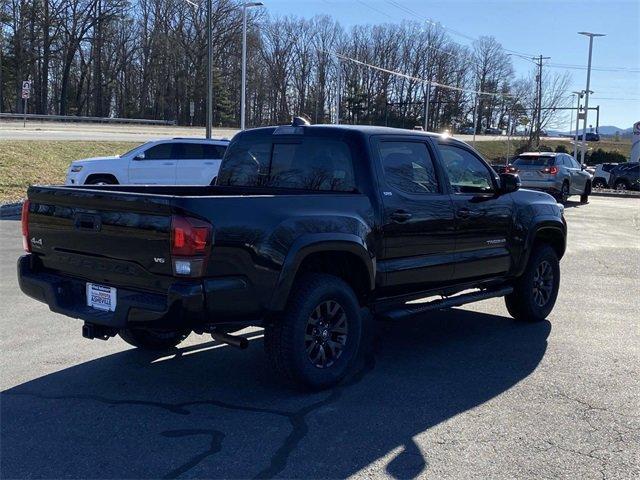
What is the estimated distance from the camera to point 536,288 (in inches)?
284

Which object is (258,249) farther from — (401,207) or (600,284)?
(600,284)

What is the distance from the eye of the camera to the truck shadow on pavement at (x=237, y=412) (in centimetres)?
371

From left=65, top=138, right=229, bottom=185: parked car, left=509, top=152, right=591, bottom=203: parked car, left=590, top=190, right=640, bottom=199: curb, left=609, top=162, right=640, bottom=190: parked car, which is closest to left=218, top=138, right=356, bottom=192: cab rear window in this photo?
left=65, top=138, right=229, bottom=185: parked car

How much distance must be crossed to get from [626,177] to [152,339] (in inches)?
1347

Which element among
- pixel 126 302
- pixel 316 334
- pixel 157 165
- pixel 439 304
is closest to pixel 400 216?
pixel 439 304

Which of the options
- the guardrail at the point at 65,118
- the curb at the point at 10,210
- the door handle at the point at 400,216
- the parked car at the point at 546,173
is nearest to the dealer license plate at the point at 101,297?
the door handle at the point at 400,216

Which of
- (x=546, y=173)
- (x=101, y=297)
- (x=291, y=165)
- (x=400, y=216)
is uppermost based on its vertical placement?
(x=546, y=173)

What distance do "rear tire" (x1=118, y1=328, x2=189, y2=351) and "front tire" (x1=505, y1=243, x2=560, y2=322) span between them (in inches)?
138

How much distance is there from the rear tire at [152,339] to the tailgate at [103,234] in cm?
106

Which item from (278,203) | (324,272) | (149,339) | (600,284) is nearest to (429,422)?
(324,272)

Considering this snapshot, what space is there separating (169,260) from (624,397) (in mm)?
3409

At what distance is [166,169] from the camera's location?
17.5m

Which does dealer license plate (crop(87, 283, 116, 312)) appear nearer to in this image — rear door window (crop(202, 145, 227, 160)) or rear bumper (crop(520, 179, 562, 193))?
rear door window (crop(202, 145, 227, 160))

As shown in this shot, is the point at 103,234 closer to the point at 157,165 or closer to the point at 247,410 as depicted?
the point at 247,410
